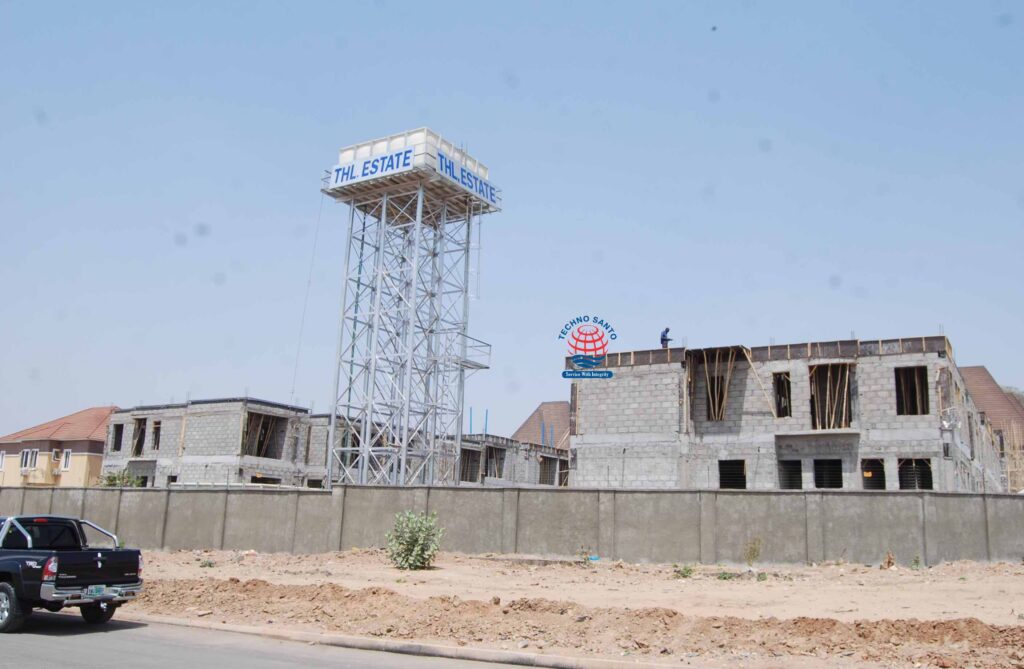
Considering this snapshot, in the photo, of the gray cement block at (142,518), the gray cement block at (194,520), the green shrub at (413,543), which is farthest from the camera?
the gray cement block at (142,518)

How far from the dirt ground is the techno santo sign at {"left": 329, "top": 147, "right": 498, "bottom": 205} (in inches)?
852

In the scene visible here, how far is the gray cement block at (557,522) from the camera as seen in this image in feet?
84.1

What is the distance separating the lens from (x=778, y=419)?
36.6m

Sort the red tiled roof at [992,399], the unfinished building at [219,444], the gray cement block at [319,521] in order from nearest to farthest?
the gray cement block at [319,521] < the unfinished building at [219,444] < the red tiled roof at [992,399]

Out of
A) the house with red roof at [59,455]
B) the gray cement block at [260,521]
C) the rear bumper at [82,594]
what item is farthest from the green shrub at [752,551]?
the house with red roof at [59,455]

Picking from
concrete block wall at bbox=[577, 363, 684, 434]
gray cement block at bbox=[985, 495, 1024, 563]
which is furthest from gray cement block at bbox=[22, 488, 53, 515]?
gray cement block at bbox=[985, 495, 1024, 563]

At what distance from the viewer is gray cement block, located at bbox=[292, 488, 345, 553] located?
93.1 feet

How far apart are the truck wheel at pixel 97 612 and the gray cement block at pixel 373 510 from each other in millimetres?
13212

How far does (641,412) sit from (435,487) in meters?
12.7

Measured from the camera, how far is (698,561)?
79.4ft

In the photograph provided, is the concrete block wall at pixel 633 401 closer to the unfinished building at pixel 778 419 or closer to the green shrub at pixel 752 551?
the unfinished building at pixel 778 419

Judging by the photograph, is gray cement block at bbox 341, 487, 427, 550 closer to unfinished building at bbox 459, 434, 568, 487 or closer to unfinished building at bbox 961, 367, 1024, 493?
unfinished building at bbox 459, 434, 568, 487

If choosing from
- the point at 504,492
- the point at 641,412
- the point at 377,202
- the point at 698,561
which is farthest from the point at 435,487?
the point at 377,202

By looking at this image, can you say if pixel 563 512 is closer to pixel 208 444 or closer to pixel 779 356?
pixel 779 356
